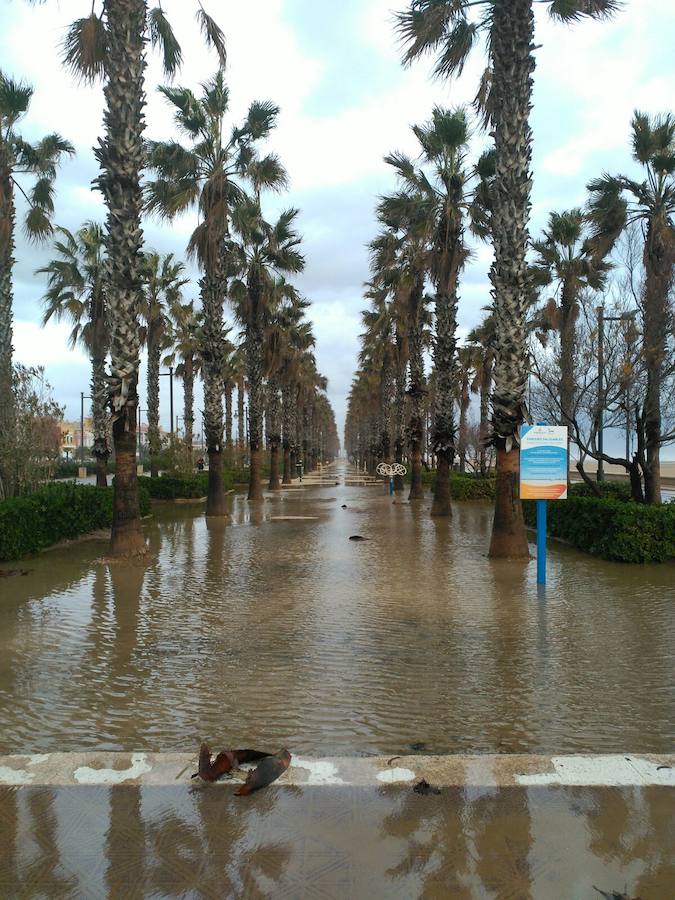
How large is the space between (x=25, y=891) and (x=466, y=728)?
2800 millimetres

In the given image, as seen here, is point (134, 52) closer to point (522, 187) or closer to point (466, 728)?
point (522, 187)

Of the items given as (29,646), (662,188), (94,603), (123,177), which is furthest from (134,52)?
(662,188)

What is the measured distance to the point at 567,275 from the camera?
2073 centimetres

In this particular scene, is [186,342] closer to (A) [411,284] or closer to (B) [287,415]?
(B) [287,415]

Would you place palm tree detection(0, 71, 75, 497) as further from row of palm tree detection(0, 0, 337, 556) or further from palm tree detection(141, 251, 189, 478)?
palm tree detection(141, 251, 189, 478)

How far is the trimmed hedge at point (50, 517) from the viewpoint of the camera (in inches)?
463

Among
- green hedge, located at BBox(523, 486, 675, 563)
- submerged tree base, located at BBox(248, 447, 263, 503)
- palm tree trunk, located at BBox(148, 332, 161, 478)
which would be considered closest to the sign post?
green hedge, located at BBox(523, 486, 675, 563)

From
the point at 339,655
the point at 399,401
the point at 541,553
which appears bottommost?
the point at 339,655

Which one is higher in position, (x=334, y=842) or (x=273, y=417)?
(x=273, y=417)

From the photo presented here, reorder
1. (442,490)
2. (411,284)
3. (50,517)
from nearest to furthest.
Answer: (50,517)
(442,490)
(411,284)

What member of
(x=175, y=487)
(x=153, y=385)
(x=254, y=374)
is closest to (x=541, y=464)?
(x=254, y=374)

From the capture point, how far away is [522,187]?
12.1 m

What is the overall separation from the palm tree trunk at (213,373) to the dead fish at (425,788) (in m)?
18.2

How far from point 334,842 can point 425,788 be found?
2.18ft
